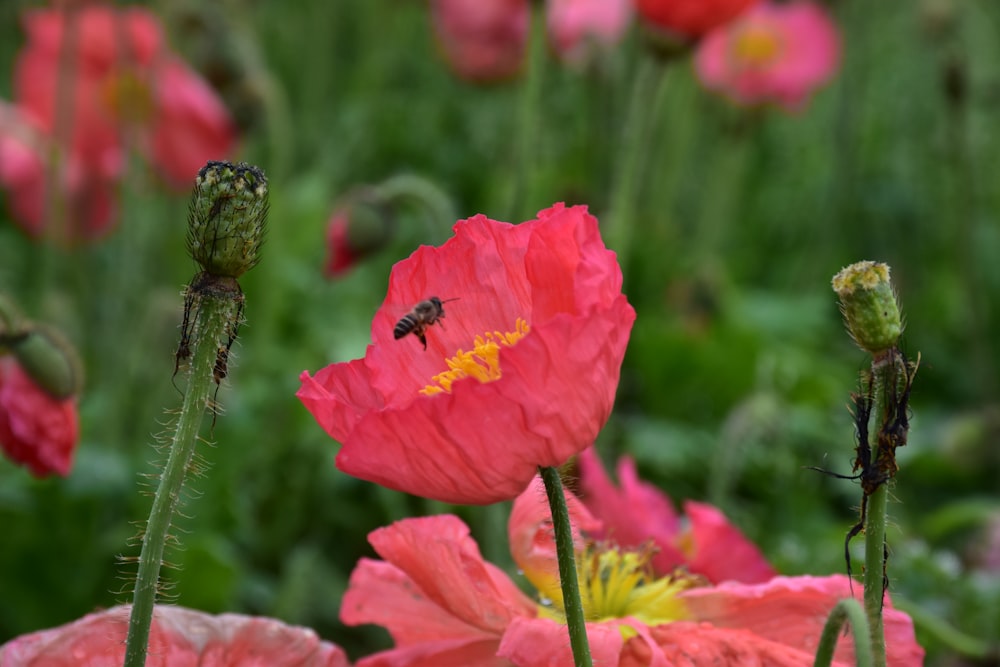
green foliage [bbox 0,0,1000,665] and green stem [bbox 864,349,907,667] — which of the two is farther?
green foliage [bbox 0,0,1000,665]

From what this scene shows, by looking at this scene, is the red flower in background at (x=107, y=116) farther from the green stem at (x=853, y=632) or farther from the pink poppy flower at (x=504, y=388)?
the green stem at (x=853, y=632)

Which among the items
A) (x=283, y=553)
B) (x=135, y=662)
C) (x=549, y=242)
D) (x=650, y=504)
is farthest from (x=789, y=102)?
(x=135, y=662)

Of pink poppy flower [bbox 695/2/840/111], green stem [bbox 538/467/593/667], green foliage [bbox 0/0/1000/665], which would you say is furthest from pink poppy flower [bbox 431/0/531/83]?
green stem [bbox 538/467/593/667]

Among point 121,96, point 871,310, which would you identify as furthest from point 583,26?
point 871,310

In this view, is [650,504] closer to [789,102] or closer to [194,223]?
[194,223]

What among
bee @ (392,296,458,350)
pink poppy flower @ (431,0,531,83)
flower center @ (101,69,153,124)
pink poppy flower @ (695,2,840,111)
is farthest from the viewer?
pink poppy flower @ (431,0,531,83)

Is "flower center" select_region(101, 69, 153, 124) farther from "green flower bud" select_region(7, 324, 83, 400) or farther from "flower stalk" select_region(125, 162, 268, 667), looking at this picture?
"flower stalk" select_region(125, 162, 268, 667)

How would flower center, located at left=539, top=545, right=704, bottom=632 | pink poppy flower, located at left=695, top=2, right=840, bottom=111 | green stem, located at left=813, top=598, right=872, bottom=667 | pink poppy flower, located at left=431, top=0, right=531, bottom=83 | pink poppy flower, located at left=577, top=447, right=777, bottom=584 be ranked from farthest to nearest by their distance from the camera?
pink poppy flower, located at left=431, top=0, right=531, bottom=83 → pink poppy flower, located at left=695, top=2, right=840, bottom=111 → pink poppy flower, located at left=577, top=447, right=777, bottom=584 → flower center, located at left=539, top=545, right=704, bottom=632 → green stem, located at left=813, top=598, right=872, bottom=667

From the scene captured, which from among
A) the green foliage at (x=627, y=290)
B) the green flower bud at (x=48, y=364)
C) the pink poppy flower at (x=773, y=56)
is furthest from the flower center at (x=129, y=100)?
the green flower bud at (x=48, y=364)
